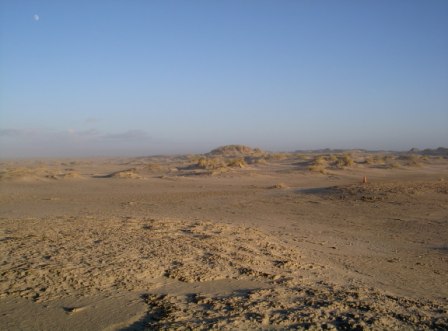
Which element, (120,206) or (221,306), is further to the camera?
(120,206)

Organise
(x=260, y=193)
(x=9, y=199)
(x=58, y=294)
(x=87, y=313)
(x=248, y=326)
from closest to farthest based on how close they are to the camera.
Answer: (x=248, y=326) → (x=87, y=313) → (x=58, y=294) → (x=9, y=199) → (x=260, y=193)

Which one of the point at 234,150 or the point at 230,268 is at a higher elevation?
the point at 234,150

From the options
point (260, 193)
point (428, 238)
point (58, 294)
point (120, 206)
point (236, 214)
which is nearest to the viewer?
point (58, 294)

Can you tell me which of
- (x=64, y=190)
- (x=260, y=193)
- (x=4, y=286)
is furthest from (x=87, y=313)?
(x=64, y=190)

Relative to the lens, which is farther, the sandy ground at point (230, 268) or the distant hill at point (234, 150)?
the distant hill at point (234, 150)

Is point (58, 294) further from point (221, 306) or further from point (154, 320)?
point (221, 306)

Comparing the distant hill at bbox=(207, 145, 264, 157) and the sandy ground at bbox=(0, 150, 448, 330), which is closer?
the sandy ground at bbox=(0, 150, 448, 330)

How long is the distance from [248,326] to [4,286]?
352 cm

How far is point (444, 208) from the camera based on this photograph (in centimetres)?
1329

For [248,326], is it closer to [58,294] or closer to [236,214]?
[58,294]

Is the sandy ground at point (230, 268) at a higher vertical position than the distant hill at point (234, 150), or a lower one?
lower

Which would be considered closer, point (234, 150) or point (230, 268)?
point (230, 268)

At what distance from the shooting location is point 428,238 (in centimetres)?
975

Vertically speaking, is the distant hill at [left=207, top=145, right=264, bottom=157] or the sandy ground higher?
the distant hill at [left=207, top=145, right=264, bottom=157]
